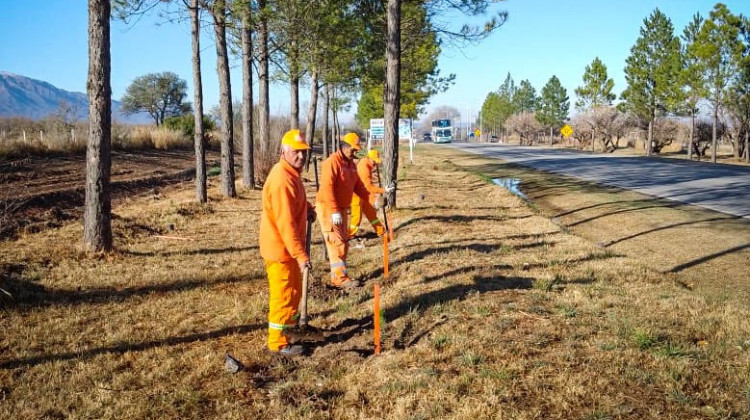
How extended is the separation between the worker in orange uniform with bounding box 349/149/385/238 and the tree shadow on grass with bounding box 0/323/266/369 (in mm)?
3370

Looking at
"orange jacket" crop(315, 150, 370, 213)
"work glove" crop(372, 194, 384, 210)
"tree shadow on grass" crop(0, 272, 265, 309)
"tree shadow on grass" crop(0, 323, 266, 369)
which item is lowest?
"tree shadow on grass" crop(0, 323, 266, 369)

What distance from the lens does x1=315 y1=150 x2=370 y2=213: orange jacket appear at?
672cm

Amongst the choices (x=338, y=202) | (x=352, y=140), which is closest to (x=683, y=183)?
(x=352, y=140)

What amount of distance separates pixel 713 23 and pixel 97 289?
1393 inches

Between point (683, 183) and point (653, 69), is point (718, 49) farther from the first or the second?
point (683, 183)

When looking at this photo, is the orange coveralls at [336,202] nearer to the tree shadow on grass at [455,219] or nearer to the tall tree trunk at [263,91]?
the tree shadow on grass at [455,219]

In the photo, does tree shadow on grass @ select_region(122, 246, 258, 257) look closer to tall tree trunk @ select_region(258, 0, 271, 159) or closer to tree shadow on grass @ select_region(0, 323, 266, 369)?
tree shadow on grass @ select_region(0, 323, 266, 369)

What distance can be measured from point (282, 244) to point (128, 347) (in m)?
1.78

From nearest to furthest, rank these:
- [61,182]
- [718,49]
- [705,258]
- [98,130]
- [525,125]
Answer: [98,130] → [705,258] → [61,182] → [718,49] → [525,125]

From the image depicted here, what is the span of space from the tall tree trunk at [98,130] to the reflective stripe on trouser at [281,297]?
4.56 metres

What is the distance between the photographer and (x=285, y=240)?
13.9 ft

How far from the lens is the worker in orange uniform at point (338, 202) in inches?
253

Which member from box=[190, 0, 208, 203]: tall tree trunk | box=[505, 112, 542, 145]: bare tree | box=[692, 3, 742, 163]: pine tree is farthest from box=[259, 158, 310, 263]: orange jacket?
box=[505, 112, 542, 145]: bare tree

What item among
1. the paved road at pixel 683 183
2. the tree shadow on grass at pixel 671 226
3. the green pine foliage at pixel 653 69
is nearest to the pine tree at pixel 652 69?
the green pine foliage at pixel 653 69
